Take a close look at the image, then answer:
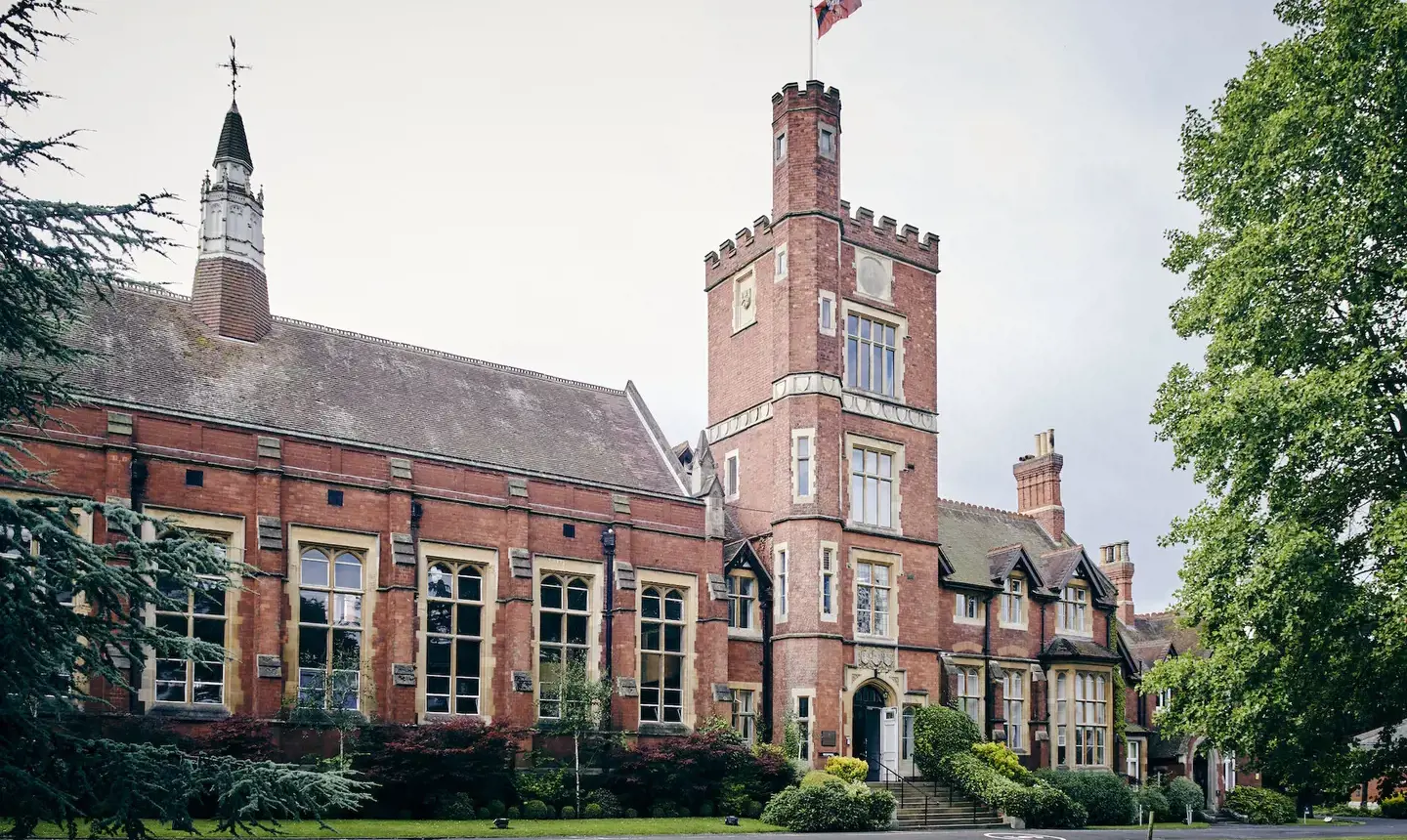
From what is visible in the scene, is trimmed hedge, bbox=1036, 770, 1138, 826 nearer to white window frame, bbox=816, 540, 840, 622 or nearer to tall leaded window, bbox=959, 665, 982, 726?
tall leaded window, bbox=959, 665, 982, 726

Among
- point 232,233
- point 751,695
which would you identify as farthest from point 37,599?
point 751,695

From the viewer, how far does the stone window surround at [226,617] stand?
25203mm

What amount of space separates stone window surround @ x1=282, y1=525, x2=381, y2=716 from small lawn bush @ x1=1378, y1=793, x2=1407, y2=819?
4107 centimetres

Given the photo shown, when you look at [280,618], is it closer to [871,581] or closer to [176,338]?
[176,338]

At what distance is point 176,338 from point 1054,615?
94.1 ft

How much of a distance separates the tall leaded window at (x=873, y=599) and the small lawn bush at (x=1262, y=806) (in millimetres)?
15952

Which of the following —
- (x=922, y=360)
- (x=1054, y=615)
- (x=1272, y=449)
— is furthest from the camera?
(x=1054, y=615)

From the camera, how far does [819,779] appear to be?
29906mm

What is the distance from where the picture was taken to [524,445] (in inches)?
1313

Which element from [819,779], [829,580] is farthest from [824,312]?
[819,779]

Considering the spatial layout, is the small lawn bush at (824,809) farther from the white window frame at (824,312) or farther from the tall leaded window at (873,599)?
the white window frame at (824,312)

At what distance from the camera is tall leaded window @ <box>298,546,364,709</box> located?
27328 millimetres

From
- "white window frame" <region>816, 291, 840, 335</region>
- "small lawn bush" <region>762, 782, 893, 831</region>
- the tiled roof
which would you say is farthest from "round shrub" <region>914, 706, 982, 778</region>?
"white window frame" <region>816, 291, 840, 335</region>

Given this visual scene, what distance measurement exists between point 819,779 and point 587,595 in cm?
741
